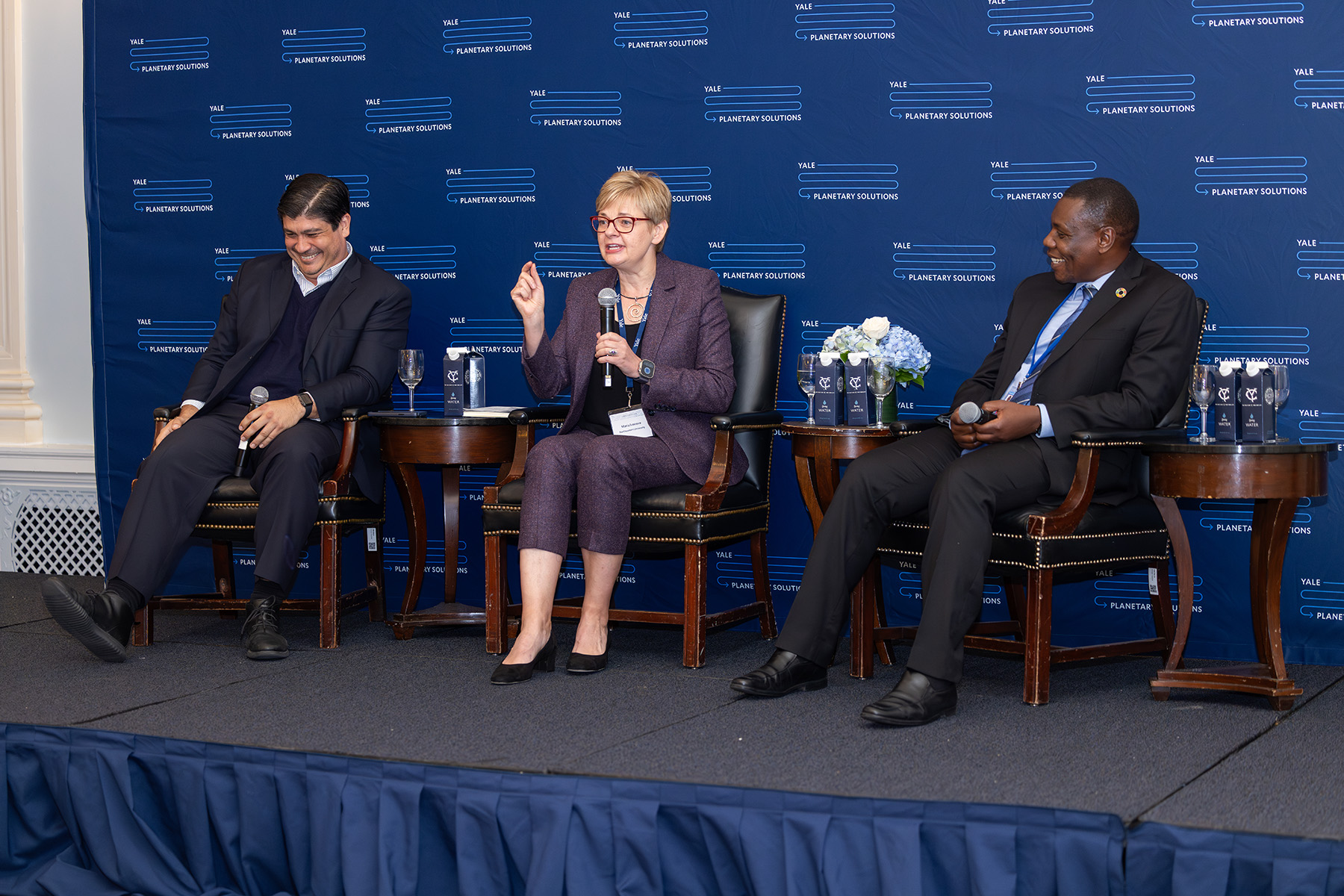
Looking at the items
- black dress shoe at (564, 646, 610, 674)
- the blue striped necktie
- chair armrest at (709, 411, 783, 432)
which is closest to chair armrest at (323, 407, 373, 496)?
black dress shoe at (564, 646, 610, 674)

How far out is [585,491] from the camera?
3402 millimetres

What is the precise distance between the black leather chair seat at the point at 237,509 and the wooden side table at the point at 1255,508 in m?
2.22

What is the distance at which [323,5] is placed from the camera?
183 inches

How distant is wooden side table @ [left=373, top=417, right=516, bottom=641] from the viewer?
12.7 ft

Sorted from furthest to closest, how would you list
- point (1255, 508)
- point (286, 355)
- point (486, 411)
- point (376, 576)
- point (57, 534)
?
point (57, 534) < point (376, 576) < point (286, 355) < point (486, 411) < point (1255, 508)

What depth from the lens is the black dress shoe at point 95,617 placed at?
3.34m

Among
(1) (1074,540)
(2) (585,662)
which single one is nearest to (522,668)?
(2) (585,662)

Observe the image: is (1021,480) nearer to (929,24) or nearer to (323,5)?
(929,24)

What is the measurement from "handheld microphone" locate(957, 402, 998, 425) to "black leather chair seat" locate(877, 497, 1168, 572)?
235mm

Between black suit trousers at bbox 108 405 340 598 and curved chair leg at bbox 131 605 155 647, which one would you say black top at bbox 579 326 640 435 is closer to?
black suit trousers at bbox 108 405 340 598

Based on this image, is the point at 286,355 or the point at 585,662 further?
the point at 286,355

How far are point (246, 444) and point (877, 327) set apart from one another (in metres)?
1.87

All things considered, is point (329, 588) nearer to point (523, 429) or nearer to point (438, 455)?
point (438, 455)

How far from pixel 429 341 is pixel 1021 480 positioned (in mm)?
2296
